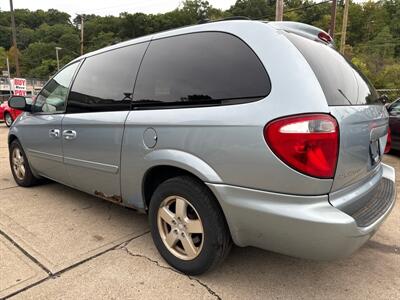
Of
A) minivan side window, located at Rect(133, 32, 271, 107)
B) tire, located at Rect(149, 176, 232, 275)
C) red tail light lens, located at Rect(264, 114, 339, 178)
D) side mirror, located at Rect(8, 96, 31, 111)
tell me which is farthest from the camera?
side mirror, located at Rect(8, 96, 31, 111)

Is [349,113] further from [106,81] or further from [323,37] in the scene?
[106,81]

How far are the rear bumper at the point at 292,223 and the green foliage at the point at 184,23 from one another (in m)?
27.8

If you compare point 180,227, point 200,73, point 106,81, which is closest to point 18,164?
point 106,81

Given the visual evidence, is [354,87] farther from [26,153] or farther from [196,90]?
[26,153]

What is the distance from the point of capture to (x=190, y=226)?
7.64ft

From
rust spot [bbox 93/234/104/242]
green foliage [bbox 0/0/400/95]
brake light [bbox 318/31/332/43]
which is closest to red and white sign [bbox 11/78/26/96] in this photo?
rust spot [bbox 93/234/104/242]

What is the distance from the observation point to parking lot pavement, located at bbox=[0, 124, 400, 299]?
2.26 meters

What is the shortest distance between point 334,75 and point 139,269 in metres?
1.96

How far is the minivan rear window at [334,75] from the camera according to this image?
197cm

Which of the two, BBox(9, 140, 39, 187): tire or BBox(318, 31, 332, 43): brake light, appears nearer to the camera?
BBox(318, 31, 332, 43): brake light

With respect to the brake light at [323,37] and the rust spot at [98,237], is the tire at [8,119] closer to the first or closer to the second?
the rust spot at [98,237]

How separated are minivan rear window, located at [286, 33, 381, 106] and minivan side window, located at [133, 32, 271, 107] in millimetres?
322

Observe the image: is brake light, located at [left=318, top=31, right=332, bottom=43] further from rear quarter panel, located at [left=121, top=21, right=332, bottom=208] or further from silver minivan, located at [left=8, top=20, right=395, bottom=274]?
rear quarter panel, located at [left=121, top=21, right=332, bottom=208]

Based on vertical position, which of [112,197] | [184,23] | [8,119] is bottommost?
[8,119]
